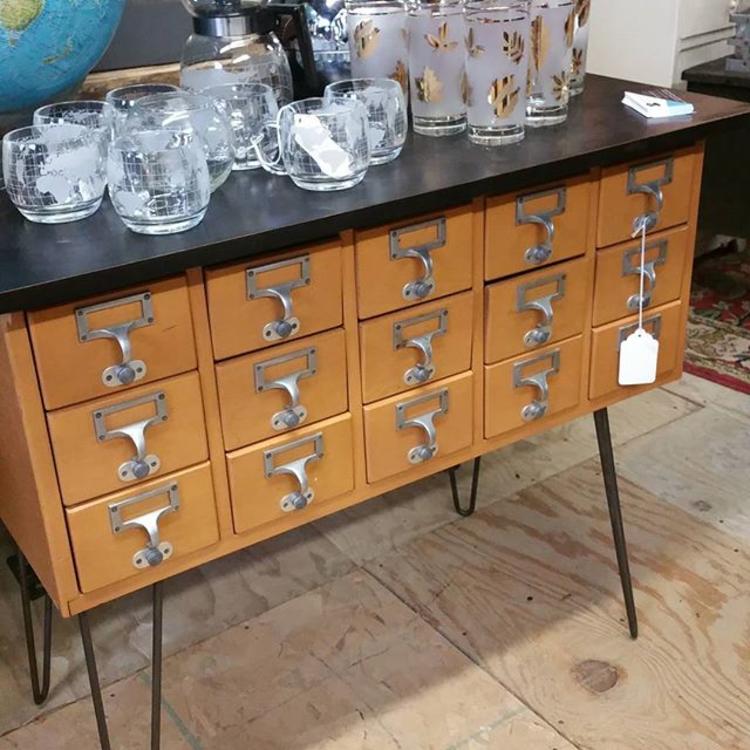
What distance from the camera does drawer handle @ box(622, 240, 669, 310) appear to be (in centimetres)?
145

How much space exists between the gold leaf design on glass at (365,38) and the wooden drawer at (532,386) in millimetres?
458

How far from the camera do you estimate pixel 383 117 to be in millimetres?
1283

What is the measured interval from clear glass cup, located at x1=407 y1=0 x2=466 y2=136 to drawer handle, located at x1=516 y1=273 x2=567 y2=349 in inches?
9.4

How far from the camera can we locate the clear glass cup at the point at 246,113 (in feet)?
4.25

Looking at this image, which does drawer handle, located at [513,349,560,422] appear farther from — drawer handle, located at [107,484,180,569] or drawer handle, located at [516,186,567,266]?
drawer handle, located at [107,484,180,569]

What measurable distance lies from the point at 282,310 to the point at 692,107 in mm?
697

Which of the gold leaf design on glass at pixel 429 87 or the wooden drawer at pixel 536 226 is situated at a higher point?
the gold leaf design on glass at pixel 429 87

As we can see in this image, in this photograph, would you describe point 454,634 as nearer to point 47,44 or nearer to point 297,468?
point 297,468

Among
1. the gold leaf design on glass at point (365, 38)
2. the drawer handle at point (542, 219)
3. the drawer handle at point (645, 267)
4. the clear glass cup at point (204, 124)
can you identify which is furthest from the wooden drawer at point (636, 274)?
the clear glass cup at point (204, 124)

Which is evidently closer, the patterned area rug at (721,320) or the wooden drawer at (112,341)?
the wooden drawer at (112,341)

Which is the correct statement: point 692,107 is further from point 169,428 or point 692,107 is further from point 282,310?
point 169,428

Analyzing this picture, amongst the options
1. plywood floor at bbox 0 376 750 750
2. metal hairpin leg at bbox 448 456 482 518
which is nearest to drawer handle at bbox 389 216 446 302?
plywood floor at bbox 0 376 750 750

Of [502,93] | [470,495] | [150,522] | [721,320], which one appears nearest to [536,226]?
[502,93]

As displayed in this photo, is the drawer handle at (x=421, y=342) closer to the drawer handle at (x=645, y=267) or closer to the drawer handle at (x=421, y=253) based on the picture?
the drawer handle at (x=421, y=253)
